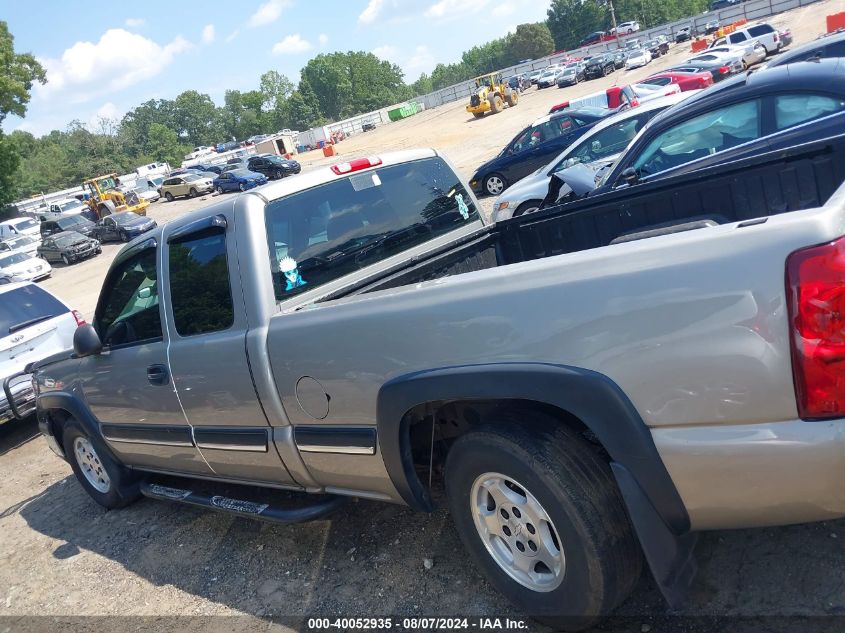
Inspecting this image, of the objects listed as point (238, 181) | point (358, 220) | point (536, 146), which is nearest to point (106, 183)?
point (238, 181)

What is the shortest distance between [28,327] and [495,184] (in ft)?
38.9

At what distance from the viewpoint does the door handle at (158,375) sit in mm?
3799

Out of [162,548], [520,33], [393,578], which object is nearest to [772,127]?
[393,578]

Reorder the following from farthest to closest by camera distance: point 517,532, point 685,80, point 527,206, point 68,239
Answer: point 68,239 < point 685,80 < point 527,206 < point 517,532

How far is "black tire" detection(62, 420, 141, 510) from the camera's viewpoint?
4828mm

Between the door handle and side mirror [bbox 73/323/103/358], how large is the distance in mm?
465

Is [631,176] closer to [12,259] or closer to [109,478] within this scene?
[109,478]

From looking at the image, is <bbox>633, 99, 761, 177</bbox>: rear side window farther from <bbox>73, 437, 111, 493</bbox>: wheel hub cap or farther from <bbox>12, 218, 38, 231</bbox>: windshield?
<bbox>12, 218, 38, 231</bbox>: windshield

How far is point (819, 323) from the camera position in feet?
5.91

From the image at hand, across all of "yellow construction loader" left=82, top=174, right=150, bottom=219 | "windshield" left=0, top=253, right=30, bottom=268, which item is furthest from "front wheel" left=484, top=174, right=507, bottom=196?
"yellow construction loader" left=82, top=174, right=150, bottom=219

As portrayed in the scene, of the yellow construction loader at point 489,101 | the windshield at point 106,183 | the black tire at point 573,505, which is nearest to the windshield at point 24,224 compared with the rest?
the windshield at point 106,183

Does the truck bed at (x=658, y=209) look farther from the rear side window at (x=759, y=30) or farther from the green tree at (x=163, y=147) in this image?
the green tree at (x=163, y=147)

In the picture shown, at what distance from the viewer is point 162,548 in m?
4.40

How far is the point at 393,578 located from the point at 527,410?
4.55 feet
